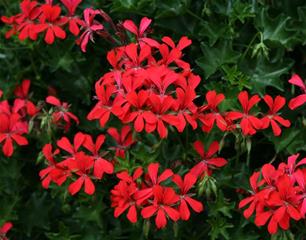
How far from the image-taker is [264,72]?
249cm

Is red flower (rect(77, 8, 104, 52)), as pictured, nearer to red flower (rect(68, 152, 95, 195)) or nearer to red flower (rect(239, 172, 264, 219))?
red flower (rect(68, 152, 95, 195))

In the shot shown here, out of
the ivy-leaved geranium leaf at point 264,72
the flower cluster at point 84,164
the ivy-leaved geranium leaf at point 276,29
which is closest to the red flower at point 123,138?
the flower cluster at point 84,164

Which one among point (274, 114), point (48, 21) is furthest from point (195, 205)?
point (48, 21)

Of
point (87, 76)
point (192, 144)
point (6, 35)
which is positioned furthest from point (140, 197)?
point (6, 35)

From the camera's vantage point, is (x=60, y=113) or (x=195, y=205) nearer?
(x=195, y=205)

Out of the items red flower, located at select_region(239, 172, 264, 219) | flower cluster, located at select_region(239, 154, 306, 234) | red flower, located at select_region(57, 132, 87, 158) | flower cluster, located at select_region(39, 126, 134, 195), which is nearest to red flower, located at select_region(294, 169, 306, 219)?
flower cluster, located at select_region(239, 154, 306, 234)

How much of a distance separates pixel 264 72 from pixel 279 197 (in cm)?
60

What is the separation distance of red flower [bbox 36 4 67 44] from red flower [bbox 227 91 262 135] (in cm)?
68

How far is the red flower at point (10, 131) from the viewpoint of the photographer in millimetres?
2510

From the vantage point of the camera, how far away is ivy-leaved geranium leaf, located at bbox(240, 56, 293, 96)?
2447 mm

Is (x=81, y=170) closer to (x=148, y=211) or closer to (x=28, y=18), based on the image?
(x=148, y=211)

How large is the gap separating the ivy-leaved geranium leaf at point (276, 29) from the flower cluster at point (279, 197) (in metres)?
0.50

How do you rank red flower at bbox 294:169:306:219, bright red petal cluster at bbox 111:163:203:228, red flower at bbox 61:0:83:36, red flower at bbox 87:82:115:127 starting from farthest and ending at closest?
red flower at bbox 61:0:83:36 < red flower at bbox 87:82:115:127 < bright red petal cluster at bbox 111:163:203:228 < red flower at bbox 294:169:306:219

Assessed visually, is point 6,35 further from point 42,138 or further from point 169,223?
point 169,223
